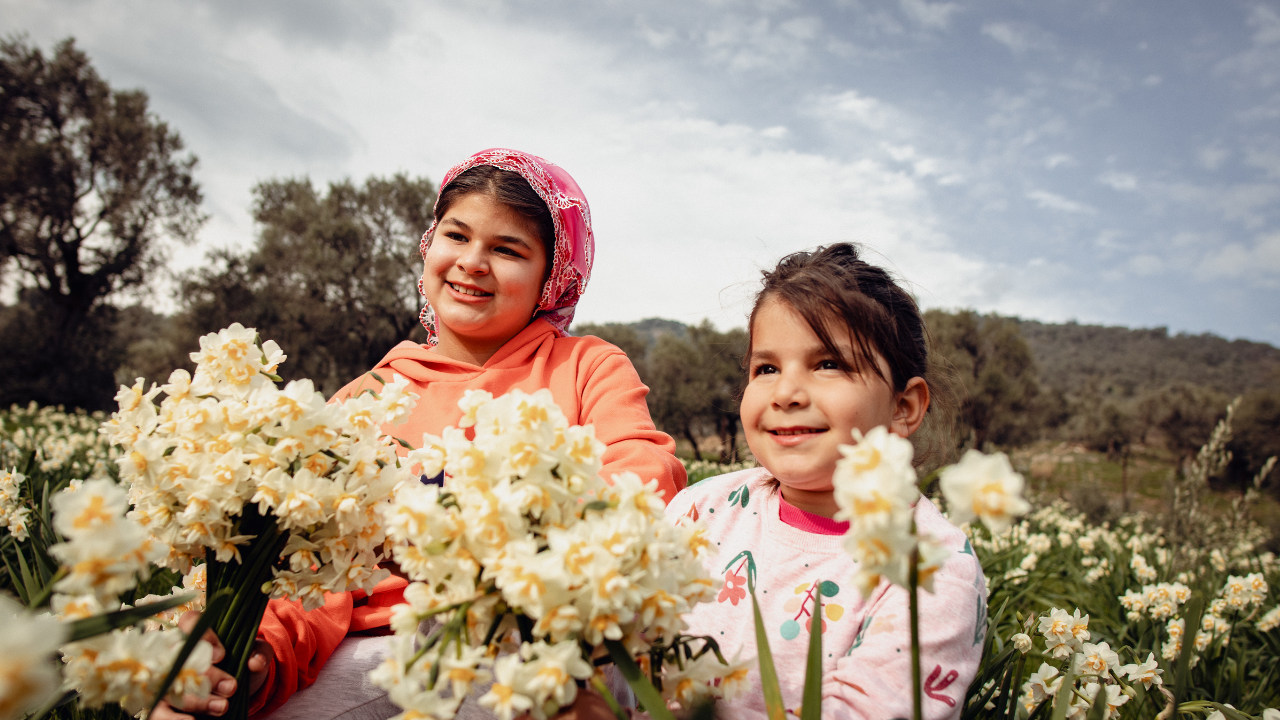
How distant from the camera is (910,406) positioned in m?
1.71

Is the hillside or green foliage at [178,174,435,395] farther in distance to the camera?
the hillside

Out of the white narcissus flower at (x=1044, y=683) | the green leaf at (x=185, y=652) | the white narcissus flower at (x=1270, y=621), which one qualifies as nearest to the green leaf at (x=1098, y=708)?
the white narcissus flower at (x=1044, y=683)

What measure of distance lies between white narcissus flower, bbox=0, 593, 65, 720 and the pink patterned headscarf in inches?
75.8

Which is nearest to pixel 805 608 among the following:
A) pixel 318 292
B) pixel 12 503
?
pixel 12 503

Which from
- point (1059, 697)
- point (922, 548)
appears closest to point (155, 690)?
point (922, 548)

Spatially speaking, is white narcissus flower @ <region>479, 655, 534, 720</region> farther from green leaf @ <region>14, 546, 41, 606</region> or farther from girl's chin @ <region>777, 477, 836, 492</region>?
green leaf @ <region>14, 546, 41, 606</region>

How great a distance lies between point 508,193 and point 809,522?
1.58 meters

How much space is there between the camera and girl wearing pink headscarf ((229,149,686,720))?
1.94m

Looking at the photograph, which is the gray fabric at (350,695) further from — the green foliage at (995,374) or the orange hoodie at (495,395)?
the green foliage at (995,374)

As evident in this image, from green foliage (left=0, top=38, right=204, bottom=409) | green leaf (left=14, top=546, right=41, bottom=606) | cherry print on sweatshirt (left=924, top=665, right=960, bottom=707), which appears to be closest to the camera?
cherry print on sweatshirt (left=924, top=665, right=960, bottom=707)

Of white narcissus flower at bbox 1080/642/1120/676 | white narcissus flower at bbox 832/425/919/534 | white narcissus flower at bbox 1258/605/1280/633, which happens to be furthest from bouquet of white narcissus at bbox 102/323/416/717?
white narcissus flower at bbox 1258/605/1280/633

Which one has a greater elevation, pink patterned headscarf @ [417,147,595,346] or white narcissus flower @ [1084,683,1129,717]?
pink patterned headscarf @ [417,147,595,346]

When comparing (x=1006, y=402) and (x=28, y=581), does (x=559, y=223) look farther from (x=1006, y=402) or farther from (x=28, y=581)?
(x=1006, y=402)

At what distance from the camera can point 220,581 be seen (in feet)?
3.54
